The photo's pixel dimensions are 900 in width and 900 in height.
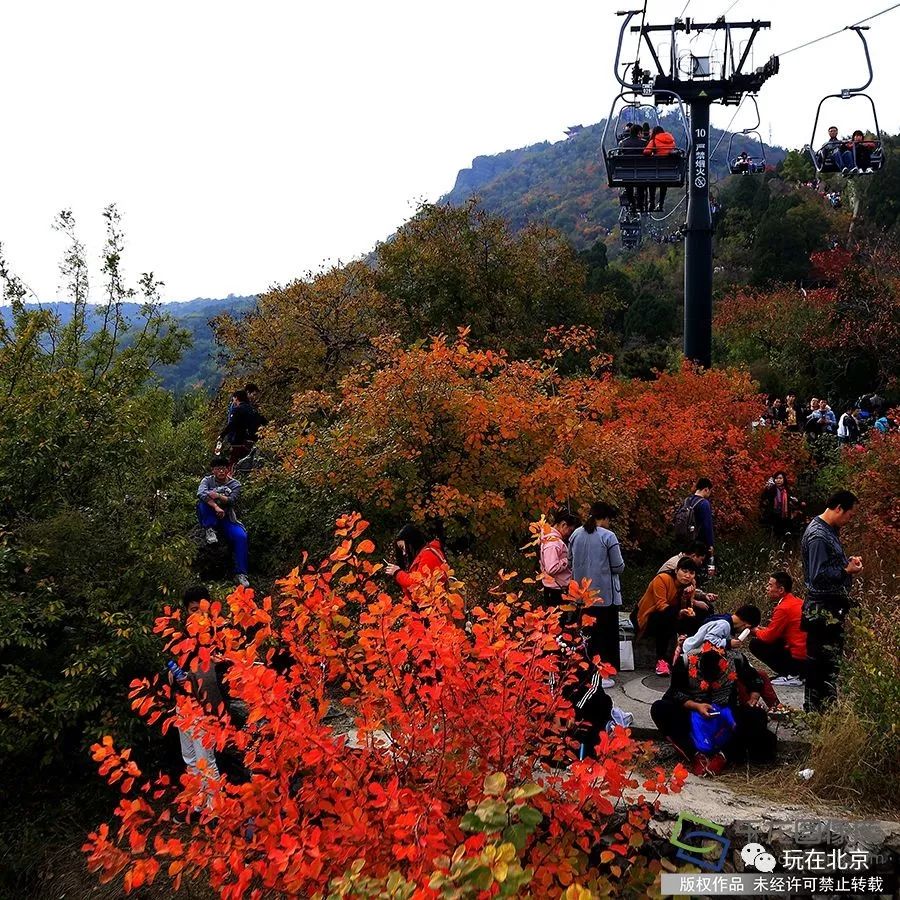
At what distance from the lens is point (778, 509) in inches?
479

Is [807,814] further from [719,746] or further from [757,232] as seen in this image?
[757,232]

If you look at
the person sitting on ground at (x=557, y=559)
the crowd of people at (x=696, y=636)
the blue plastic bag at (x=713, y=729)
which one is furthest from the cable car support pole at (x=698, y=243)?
the blue plastic bag at (x=713, y=729)

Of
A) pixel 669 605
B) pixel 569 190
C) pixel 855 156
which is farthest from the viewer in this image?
pixel 569 190

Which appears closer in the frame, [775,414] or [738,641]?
[738,641]

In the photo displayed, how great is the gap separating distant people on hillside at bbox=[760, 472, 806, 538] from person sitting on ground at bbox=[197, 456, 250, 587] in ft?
27.3

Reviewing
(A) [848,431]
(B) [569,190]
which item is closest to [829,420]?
(A) [848,431]

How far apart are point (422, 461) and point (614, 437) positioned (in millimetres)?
2723

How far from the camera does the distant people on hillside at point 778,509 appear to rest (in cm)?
1215

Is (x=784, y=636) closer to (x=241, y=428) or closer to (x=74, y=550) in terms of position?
(x=74, y=550)

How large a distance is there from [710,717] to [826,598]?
1351mm

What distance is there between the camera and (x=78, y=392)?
752 centimetres

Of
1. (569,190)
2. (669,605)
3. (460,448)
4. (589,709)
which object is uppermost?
(569,190)

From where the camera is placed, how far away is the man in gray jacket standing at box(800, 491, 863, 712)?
19.7ft

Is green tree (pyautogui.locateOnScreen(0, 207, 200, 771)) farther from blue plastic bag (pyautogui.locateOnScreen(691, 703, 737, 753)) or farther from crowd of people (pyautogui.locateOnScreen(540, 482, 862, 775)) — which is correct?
blue plastic bag (pyautogui.locateOnScreen(691, 703, 737, 753))
